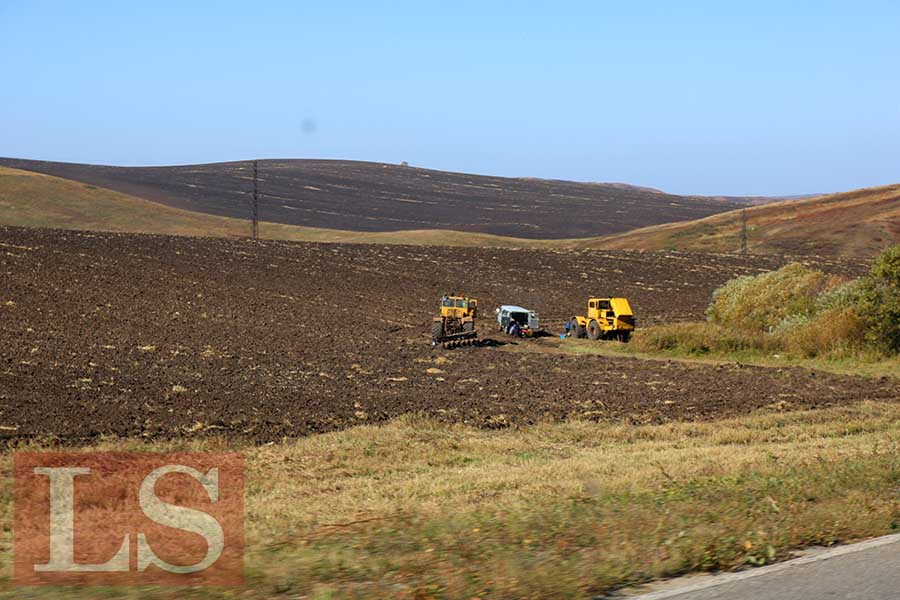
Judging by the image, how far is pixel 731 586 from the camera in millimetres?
7379

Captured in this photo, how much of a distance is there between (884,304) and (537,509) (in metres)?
26.7

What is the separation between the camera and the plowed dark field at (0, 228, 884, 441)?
2223cm

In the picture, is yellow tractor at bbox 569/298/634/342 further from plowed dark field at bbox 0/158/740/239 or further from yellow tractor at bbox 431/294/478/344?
plowed dark field at bbox 0/158/740/239

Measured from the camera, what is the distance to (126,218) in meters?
99.3

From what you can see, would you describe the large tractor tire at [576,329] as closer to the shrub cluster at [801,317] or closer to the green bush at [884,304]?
the shrub cluster at [801,317]

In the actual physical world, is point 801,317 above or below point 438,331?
above

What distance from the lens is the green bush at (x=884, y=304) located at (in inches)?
1288

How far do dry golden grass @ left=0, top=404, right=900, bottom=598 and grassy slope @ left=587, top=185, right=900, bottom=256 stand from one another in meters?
86.5

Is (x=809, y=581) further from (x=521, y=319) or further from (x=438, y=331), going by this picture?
(x=521, y=319)

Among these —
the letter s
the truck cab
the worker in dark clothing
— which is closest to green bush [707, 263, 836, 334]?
the truck cab

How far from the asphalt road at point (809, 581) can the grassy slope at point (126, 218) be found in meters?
89.8

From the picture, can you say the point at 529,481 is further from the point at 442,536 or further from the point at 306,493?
the point at 442,536

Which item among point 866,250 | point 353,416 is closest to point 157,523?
point 353,416

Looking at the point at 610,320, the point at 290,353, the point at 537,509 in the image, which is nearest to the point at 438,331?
the point at 290,353
